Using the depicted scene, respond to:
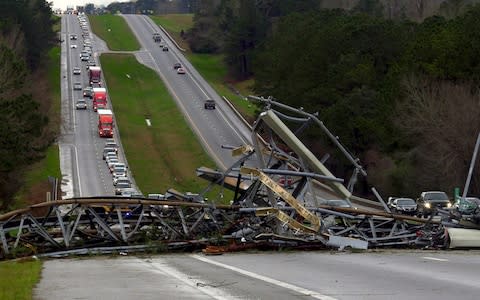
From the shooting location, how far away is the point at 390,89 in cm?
8331

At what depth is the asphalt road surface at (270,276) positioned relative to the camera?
54.6 feet

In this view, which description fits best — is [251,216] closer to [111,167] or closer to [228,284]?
[228,284]

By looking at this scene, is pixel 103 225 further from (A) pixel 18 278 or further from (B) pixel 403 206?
(B) pixel 403 206

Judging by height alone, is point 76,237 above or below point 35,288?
below

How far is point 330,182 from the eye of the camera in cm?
3272

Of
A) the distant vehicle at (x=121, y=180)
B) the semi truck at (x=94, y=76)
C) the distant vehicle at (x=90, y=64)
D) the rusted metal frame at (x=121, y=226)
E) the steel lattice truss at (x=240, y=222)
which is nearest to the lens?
the steel lattice truss at (x=240, y=222)

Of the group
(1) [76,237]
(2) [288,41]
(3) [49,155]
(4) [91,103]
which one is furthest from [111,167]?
(1) [76,237]

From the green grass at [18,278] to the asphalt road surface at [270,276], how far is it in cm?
27

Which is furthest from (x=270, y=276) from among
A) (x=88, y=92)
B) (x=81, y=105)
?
(x=88, y=92)

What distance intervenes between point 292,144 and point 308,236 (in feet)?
10.2

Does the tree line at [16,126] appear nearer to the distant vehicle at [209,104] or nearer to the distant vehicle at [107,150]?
the distant vehicle at [107,150]

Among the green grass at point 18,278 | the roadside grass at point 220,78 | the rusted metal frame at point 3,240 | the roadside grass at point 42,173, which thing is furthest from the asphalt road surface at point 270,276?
the roadside grass at point 220,78

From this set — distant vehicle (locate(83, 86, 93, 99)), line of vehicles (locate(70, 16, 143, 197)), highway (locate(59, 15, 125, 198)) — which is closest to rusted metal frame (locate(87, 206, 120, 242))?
line of vehicles (locate(70, 16, 143, 197))

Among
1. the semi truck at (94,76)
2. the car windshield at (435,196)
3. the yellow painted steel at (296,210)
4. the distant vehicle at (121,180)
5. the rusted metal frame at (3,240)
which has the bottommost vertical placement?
the semi truck at (94,76)
